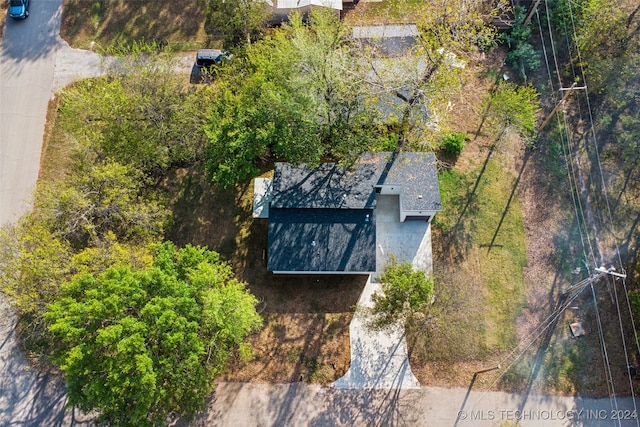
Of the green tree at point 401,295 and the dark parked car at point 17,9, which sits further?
the dark parked car at point 17,9

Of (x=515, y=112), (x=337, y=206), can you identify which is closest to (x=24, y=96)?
(x=337, y=206)

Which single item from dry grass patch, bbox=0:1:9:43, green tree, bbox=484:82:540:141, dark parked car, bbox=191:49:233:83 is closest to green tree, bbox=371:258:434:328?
green tree, bbox=484:82:540:141

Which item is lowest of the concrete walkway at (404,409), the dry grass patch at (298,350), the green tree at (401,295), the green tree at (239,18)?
the concrete walkway at (404,409)

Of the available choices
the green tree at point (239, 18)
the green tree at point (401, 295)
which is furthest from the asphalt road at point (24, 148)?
the green tree at point (401, 295)

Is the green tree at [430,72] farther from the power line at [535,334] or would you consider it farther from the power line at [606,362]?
the power line at [606,362]

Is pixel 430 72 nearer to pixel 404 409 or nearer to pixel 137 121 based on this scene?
pixel 137 121
